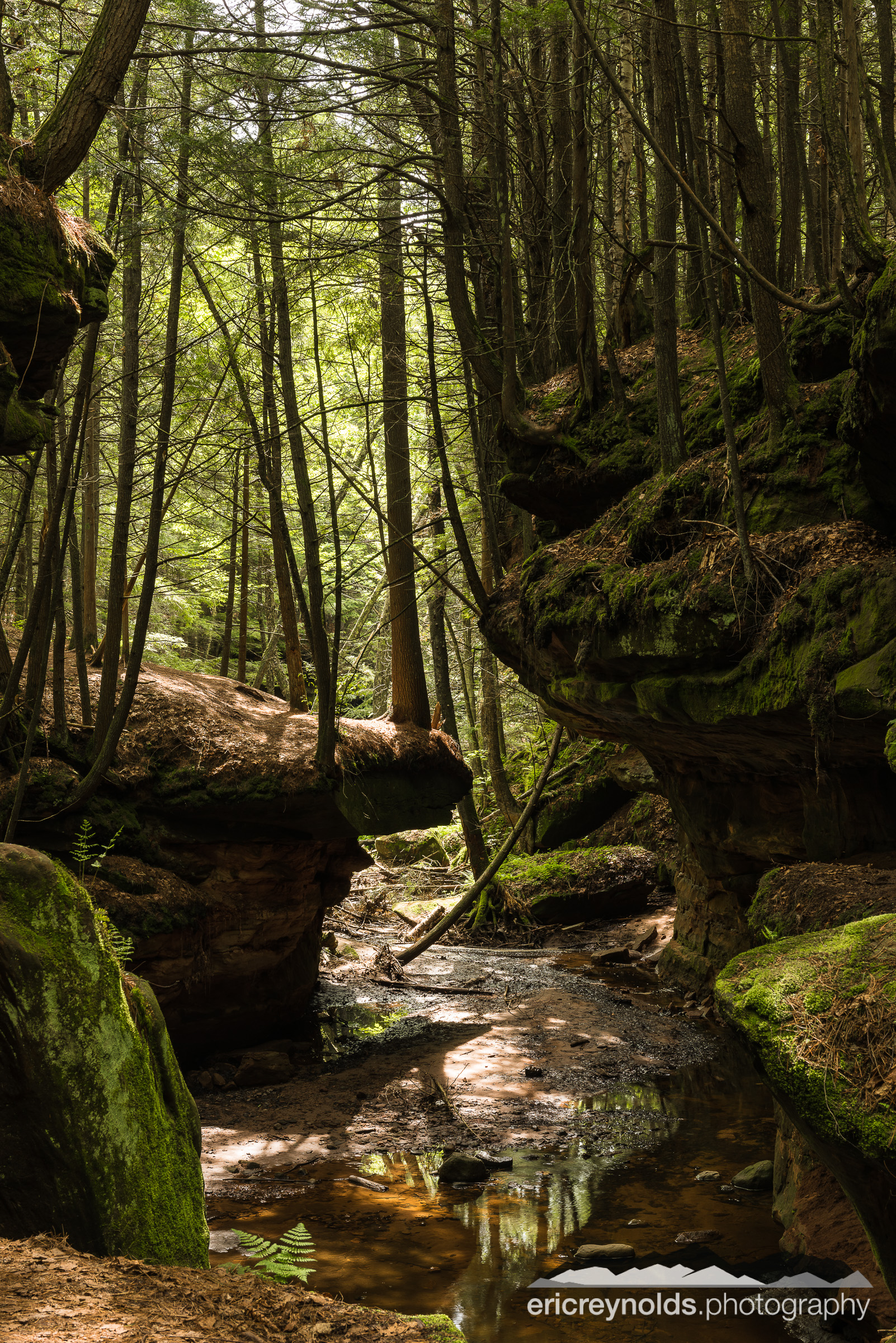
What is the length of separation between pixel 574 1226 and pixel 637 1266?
0.65 m

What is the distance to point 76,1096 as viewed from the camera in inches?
118

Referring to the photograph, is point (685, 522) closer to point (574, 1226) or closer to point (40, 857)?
point (574, 1226)

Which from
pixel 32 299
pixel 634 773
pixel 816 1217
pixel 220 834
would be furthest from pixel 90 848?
pixel 634 773

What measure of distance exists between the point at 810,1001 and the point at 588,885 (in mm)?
12207

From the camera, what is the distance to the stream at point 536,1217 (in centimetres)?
502

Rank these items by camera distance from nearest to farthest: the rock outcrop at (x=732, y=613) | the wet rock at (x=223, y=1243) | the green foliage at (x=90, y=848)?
the wet rock at (x=223, y=1243) → the rock outcrop at (x=732, y=613) → the green foliage at (x=90, y=848)

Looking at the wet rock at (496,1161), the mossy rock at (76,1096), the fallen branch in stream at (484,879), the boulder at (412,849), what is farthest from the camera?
the boulder at (412,849)

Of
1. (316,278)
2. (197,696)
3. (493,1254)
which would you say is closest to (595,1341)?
(493,1254)

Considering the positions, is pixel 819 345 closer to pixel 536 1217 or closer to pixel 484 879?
pixel 536 1217

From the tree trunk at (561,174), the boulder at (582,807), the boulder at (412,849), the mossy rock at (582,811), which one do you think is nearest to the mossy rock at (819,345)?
the tree trunk at (561,174)

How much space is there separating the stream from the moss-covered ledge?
175 centimetres

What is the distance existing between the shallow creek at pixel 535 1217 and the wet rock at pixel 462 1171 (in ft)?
0.36

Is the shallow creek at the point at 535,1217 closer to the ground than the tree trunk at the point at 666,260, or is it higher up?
closer to the ground

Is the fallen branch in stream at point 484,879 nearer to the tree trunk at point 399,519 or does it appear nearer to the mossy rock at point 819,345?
the tree trunk at point 399,519
